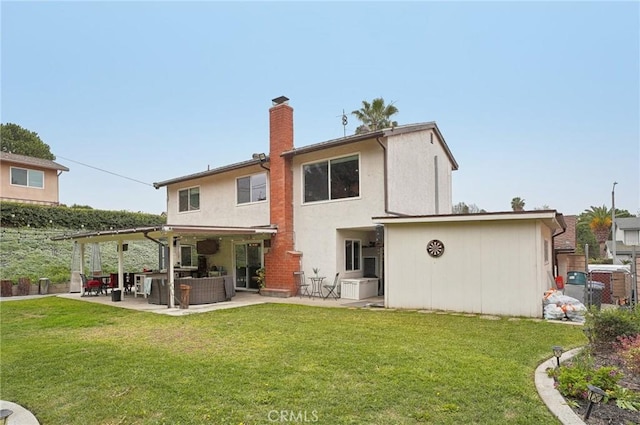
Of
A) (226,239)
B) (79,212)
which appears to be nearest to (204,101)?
(226,239)

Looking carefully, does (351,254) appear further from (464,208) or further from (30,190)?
(30,190)

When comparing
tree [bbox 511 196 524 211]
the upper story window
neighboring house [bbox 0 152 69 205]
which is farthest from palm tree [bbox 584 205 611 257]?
the upper story window

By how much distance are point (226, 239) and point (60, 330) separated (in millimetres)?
9022

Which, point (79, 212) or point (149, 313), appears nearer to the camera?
point (149, 313)

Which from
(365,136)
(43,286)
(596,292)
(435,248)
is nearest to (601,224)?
(596,292)

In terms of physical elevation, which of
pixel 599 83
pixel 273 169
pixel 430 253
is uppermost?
pixel 599 83

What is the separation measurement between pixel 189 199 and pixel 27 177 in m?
15.3

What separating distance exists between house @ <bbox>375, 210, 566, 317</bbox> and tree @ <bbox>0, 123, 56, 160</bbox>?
46845 mm

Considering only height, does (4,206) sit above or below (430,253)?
above

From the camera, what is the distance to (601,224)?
42.5 metres

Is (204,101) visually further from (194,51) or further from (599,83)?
(599,83)

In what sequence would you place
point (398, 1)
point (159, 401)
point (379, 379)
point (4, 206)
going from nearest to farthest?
1. point (159, 401)
2. point (379, 379)
3. point (398, 1)
4. point (4, 206)

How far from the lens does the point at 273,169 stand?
14.9 meters

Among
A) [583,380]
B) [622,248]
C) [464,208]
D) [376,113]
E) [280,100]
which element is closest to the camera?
[583,380]
